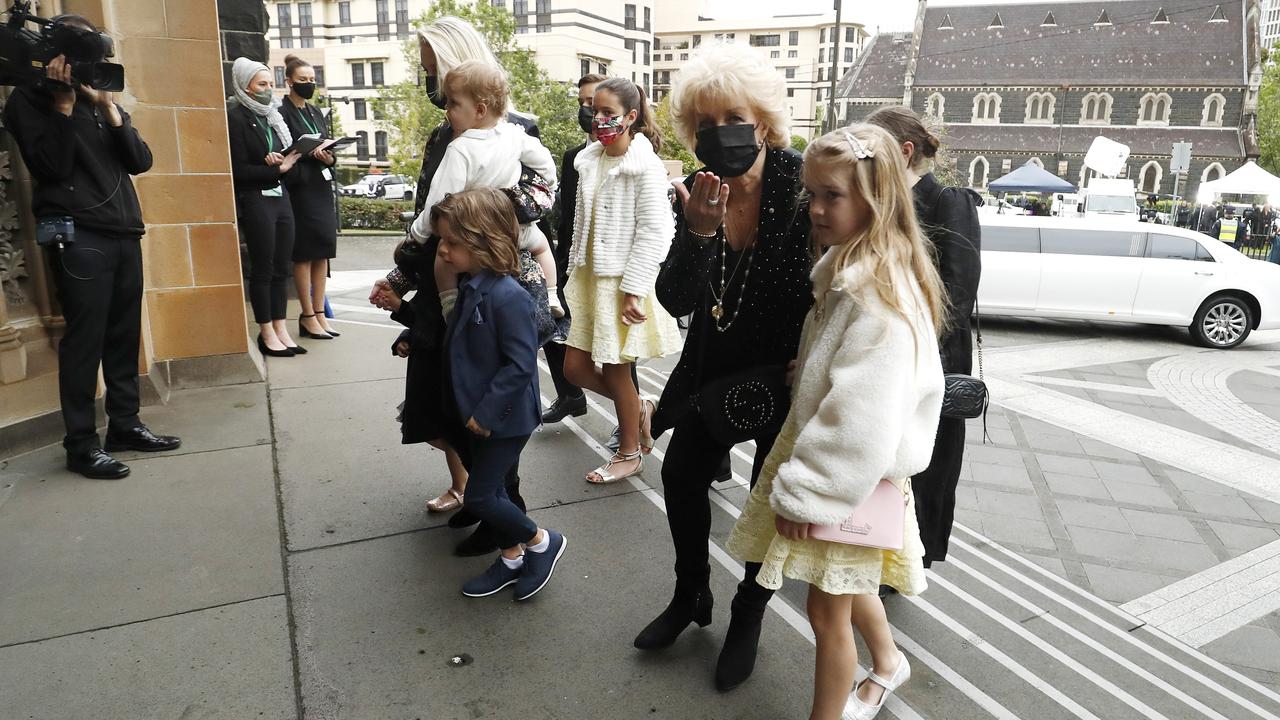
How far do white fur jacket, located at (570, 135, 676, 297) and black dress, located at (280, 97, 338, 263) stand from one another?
11.2ft

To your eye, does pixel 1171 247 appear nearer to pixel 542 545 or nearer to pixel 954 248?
pixel 954 248

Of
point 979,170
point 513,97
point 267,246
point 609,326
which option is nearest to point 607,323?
point 609,326

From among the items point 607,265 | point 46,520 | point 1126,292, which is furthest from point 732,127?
point 1126,292

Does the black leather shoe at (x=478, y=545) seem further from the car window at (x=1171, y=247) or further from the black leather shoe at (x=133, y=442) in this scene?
the car window at (x=1171, y=247)

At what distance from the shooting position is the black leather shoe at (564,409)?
5.22 m

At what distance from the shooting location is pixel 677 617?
2.79 meters

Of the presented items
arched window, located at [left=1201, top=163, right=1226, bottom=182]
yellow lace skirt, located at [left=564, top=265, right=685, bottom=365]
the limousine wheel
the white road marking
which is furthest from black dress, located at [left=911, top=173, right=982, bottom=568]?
arched window, located at [left=1201, top=163, right=1226, bottom=182]

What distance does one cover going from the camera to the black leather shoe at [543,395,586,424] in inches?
206

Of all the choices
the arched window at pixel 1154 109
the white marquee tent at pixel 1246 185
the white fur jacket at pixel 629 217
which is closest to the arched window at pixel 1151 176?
the arched window at pixel 1154 109

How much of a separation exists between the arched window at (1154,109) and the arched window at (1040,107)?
5.51 meters

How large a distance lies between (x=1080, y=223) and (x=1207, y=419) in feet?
15.3

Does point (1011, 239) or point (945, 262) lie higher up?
point (945, 262)

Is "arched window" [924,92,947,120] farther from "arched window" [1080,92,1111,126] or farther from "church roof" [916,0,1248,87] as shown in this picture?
"arched window" [1080,92,1111,126]

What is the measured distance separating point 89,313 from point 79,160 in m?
0.74
